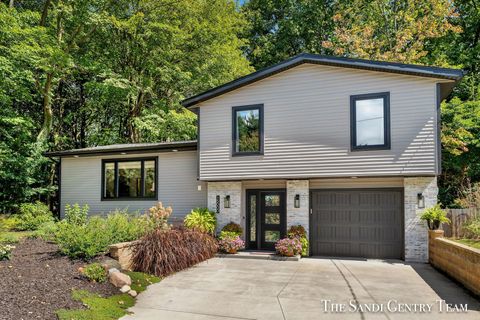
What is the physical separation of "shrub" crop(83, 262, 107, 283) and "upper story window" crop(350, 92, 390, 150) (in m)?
7.64

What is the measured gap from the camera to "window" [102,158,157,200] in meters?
14.3

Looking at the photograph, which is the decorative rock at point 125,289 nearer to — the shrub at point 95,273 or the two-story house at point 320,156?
the shrub at point 95,273

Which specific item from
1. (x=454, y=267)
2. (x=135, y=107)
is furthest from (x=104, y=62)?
(x=454, y=267)

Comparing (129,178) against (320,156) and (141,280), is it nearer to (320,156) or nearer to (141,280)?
(141,280)

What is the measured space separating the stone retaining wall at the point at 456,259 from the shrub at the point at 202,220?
6732mm

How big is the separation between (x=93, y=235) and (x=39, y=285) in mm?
2166

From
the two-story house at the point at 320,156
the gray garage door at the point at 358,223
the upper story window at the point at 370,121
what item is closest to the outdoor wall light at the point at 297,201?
the two-story house at the point at 320,156

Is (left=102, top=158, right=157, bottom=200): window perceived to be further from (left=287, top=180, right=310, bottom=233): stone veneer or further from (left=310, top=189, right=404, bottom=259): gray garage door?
(left=310, top=189, right=404, bottom=259): gray garage door

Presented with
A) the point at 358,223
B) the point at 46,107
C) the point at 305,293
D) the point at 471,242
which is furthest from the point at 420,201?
the point at 46,107

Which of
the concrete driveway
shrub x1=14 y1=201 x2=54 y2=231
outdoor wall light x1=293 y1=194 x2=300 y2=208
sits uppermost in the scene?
outdoor wall light x1=293 y1=194 x2=300 y2=208

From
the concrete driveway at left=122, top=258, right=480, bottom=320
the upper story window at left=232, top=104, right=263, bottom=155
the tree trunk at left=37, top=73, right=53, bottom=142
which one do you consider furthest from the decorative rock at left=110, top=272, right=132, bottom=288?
the tree trunk at left=37, top=73, right=53, bottom=142

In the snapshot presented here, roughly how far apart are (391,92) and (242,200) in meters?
6.01

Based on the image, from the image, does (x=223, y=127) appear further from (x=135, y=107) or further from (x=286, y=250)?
(x=135, y=107)

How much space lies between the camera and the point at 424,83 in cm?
1026
